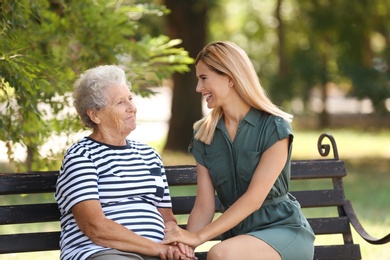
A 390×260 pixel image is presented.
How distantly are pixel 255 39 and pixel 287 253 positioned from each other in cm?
2819

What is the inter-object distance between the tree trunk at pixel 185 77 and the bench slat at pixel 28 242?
11.6 metres

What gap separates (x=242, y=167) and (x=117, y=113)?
0.69 metres

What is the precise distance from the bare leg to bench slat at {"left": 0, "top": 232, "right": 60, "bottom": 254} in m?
1.02

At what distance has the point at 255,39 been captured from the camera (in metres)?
32.1

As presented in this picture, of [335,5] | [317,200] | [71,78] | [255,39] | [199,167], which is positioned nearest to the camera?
[199,167]

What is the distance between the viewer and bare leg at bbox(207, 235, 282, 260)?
13.5 feet

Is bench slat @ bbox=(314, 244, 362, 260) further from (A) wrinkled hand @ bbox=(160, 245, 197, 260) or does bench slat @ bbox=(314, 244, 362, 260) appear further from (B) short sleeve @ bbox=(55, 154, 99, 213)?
(B) short sleeve @ bbox=(55, 154, 99, 213)

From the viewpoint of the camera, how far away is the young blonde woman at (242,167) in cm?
425

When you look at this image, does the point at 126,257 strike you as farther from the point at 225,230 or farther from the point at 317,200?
the point at 317,200

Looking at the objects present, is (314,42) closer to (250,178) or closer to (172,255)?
(250,178)

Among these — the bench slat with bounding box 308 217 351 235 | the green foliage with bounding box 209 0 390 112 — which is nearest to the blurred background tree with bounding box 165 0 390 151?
the green foliage with bounding box 209 0 390 112

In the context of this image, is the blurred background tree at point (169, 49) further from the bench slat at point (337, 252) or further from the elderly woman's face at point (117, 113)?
the bench slat at point (337, 252)

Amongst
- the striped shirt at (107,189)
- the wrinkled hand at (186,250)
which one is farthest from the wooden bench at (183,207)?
the wrinkled hand at (186,250)

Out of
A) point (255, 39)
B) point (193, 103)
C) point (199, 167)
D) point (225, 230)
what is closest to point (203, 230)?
point (225, 230)
